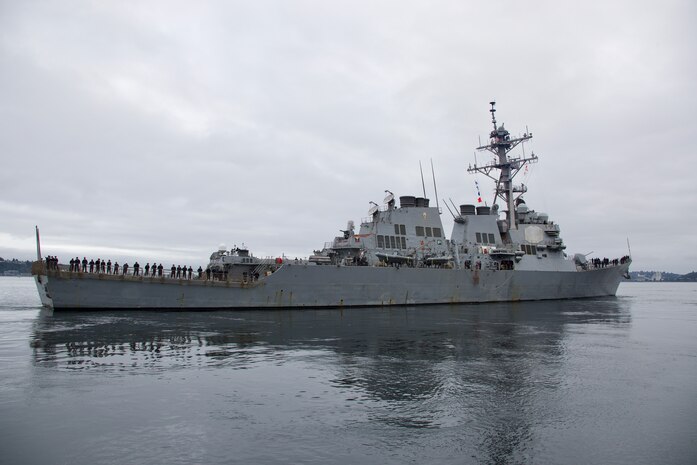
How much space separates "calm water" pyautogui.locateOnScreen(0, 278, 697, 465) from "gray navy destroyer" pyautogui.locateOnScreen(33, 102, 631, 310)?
6.64m

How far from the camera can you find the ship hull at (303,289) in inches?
1000

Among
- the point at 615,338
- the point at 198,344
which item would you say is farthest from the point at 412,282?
the point at 198,344

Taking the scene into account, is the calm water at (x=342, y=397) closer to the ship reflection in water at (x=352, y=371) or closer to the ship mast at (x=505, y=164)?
the ship reflection in water at (x=352, y=371)

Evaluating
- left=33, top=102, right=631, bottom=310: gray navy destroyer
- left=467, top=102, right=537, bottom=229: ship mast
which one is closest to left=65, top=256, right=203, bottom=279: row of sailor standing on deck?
left=33, top=102, right=631, bottom=310: gray navy destroyer

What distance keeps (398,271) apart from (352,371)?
18.8 m

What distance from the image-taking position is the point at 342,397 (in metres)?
10.1

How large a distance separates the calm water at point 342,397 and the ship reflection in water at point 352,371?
0.05m

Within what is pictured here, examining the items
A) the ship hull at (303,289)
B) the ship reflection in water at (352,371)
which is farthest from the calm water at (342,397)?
the ship hull at (303,289)

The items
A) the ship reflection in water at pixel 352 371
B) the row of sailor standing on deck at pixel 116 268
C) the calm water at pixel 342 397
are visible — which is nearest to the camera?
the calm water at pixel 342 397

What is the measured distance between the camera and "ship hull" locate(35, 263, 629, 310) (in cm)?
2541

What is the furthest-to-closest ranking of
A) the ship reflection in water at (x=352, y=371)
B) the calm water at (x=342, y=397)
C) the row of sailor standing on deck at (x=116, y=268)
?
the row of sailor standing on deck at (x=116, y=268), the ship reflection in water at (x=352, y=371), the calm water at (x=342, y=397)

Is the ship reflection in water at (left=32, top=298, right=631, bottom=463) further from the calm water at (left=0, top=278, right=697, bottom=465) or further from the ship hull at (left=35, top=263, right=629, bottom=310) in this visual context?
the ship hull at (left=35, top=263, right=629, bottom=310)

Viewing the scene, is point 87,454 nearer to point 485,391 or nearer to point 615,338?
point 485,391

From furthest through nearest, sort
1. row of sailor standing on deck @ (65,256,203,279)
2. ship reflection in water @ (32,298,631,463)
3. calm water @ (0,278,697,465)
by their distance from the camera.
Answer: row of sailor standing on deck @ (65,256,203,279), ship reflection in water @ (32,298,631,463), calm water @ (0,278,697,465)
